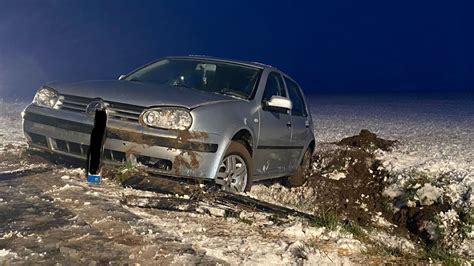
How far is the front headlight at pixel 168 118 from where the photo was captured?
16.0 feet

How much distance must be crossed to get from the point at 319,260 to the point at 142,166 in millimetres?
2121

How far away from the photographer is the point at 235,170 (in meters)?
5.43

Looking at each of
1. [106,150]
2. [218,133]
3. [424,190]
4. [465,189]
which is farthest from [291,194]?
[106,150]

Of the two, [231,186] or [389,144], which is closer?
[231,186]

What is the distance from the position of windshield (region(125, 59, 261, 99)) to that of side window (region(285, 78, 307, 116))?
0.99 metres

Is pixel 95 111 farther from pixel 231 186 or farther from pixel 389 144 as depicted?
pixel 389 144

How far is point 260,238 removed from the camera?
3760 millimetres

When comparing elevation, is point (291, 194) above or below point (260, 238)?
below

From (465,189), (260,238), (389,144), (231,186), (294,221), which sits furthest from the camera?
(389,144)

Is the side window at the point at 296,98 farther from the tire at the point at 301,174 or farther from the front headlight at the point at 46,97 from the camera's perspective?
the front headlight at the point at 46,97

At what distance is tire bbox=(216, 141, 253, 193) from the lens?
5219 millimetres

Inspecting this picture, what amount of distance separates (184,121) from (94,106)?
36.5 inches

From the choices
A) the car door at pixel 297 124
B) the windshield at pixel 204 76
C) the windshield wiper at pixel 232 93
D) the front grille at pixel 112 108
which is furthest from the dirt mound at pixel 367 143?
the front grille at pixel 112 108

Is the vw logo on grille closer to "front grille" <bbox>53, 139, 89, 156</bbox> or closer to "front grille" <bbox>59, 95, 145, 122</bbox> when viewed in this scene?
"front grille" <bbox>59, 95, 145, 122</bbox>
